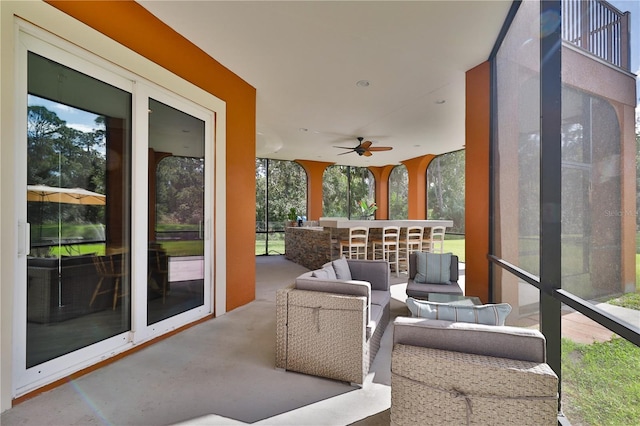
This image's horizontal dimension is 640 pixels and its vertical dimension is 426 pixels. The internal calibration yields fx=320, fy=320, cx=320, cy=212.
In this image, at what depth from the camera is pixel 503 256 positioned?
11.3 feet

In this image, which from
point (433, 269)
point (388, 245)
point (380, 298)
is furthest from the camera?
point (388, 245)

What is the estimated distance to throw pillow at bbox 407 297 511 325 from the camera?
1826 mm

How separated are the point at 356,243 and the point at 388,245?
3.31ft

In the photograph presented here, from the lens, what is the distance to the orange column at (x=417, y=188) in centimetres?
1049

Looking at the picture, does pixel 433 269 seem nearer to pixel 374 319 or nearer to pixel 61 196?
pixel 374 319

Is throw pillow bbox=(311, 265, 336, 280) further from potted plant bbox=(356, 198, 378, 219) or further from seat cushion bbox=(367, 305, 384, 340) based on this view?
potted plant bbox=(356, 198, 378, 219)

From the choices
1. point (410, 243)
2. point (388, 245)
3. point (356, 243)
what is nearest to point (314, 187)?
point (388, 245)

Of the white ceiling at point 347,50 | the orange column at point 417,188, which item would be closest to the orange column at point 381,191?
the orange column at point 417,188

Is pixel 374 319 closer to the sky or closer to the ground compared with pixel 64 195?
closer to the ground

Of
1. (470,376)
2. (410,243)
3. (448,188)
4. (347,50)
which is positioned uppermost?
(347,50)

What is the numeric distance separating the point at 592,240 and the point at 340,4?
2680 millimetres

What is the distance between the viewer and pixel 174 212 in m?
3.49

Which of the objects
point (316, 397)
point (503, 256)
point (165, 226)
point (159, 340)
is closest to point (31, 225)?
point (165, 226)

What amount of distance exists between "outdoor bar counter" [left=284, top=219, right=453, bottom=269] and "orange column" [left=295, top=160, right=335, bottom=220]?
82.0 inches
